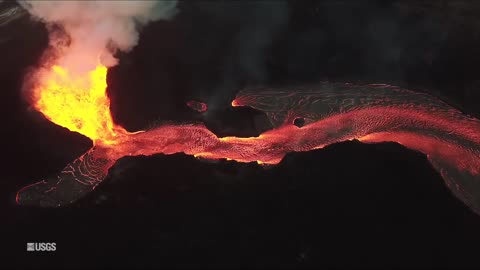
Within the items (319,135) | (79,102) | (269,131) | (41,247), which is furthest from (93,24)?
(319,135)

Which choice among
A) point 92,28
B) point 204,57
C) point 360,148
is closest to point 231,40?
point 204,57

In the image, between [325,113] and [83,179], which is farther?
[325,113]

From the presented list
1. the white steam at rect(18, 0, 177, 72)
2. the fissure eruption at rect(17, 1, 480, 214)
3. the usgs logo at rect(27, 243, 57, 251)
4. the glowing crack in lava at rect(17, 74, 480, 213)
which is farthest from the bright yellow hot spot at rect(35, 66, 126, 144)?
the usgs logo at rect(27, 243, 57, 251)

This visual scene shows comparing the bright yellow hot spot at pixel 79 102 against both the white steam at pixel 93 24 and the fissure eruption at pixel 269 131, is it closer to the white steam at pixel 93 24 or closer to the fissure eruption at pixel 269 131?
the fissure eruption at pixel 269 131

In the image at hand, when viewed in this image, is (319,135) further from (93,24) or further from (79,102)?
(93,24)

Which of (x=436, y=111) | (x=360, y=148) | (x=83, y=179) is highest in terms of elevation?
(x=436, y=111)

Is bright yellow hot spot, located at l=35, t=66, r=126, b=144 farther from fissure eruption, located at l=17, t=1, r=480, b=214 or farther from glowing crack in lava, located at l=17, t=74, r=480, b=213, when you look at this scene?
glowing crack in lava, located at l=17, t=74, r=480, b=213

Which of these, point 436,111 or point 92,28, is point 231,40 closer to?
point 92,28
